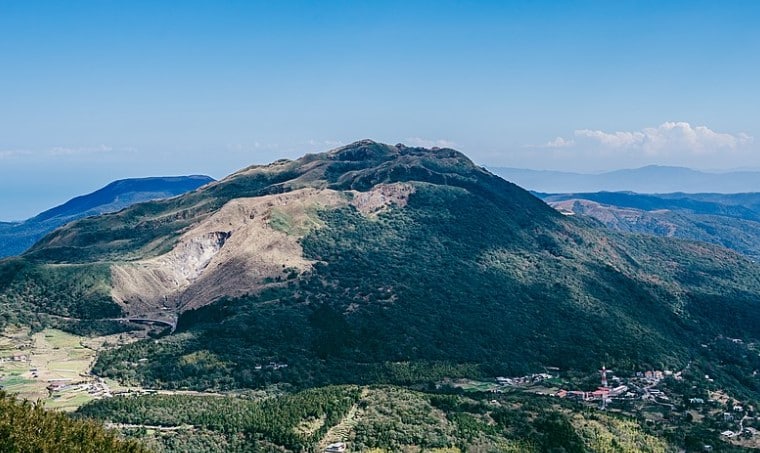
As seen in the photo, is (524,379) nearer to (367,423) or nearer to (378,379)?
(378,379)

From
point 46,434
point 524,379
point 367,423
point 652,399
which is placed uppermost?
point 46,434

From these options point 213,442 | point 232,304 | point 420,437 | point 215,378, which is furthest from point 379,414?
point 232,304

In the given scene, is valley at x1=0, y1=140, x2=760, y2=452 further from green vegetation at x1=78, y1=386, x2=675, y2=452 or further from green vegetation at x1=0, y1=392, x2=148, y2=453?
green vegetation at x1=0, y1=392, x2=148, y2=453

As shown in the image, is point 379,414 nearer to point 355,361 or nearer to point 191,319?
point 355,361

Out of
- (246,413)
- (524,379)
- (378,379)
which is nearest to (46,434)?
(246,413)

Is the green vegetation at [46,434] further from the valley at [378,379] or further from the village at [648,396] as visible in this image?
the village at [648,396]

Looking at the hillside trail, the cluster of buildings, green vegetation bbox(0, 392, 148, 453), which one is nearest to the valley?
the hillside trail
